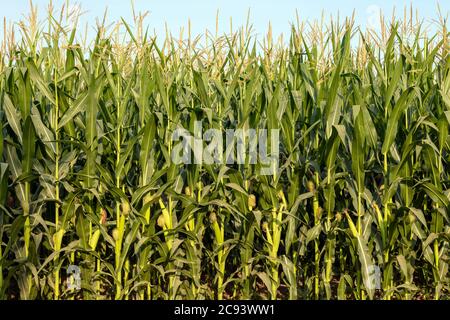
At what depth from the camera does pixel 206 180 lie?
5.18m

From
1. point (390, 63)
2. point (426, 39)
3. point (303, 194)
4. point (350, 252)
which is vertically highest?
point (426, 39)

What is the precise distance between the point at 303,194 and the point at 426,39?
81.8 inches

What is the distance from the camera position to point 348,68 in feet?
17.7

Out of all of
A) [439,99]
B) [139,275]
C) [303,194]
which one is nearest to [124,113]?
[139,275]

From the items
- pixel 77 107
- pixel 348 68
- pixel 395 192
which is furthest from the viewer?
pixel 348 68

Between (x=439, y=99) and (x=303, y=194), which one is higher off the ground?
(x=439, y=99)

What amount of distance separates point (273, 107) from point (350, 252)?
1422 millimetres

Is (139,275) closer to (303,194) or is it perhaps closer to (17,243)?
(17,243)

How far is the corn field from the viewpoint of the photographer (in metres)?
4.56

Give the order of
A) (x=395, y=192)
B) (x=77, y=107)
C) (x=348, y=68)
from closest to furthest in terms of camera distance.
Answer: (x=77, y=107)
(x=395, y=192)
(x=348, y=68)

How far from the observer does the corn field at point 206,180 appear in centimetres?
456

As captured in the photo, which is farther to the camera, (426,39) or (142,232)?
(426,39)

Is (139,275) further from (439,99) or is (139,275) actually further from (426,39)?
(426,39)

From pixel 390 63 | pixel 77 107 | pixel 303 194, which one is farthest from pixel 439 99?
pixel 77 107
